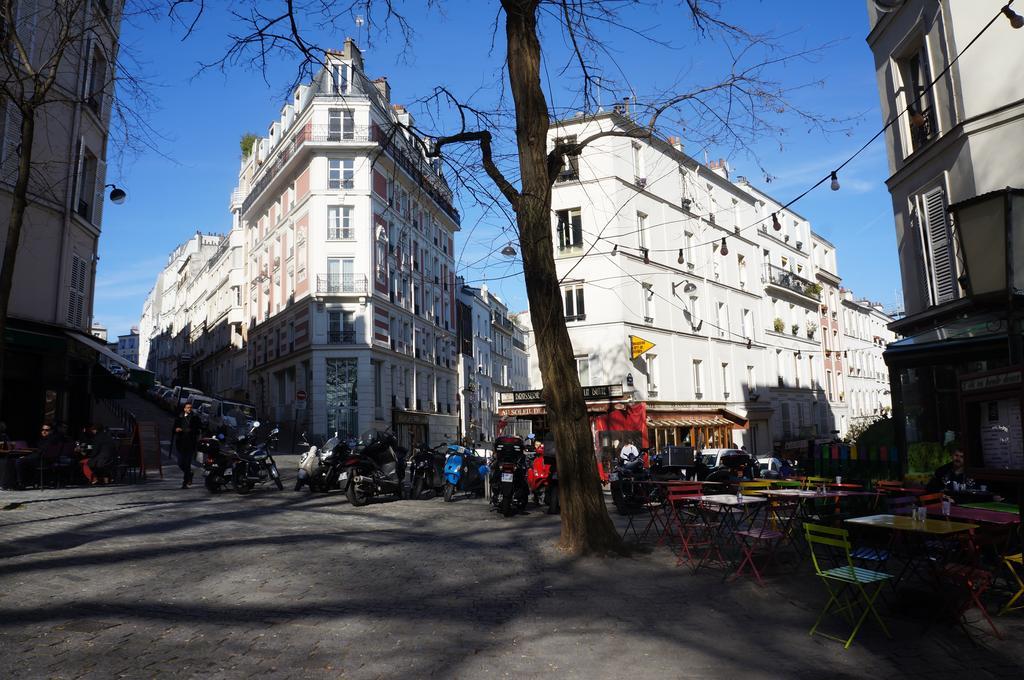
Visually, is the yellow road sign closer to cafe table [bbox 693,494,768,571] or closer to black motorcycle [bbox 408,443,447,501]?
black motorcycle [bbox 408,443,447,501]

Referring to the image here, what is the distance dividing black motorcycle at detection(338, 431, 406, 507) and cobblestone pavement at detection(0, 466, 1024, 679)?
3.19 metres

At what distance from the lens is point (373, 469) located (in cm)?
1255

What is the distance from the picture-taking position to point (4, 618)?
5.03m

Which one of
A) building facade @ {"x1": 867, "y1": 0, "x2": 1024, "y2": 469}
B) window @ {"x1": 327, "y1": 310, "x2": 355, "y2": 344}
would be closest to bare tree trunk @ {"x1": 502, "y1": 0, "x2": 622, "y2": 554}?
building facade @ {"x1": 867, "y1": 0, "x2": 1024, "y2": 469}

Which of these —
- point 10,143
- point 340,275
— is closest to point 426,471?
point 10,143

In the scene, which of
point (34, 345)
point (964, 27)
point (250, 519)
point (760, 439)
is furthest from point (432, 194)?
point (760, 439)

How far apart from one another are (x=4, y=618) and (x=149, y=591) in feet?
3.56

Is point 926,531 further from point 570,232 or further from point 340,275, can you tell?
point 340,275

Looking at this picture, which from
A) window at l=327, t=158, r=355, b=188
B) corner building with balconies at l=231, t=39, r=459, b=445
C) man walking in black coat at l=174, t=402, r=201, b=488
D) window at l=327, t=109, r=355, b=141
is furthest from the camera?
window at l=327, t=109, r=355, b=141

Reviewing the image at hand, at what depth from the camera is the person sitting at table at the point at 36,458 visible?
1302 cm

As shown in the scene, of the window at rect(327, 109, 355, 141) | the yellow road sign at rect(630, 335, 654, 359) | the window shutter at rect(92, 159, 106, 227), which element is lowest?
the yellow road sign at rect(630, 335, 654, 359)

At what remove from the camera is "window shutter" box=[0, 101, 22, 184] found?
16844 millimetres

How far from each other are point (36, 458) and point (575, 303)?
1967 cm

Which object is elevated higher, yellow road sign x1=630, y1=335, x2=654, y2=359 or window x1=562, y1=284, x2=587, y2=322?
window x1=562, y1=284, x2=587, y2=322
